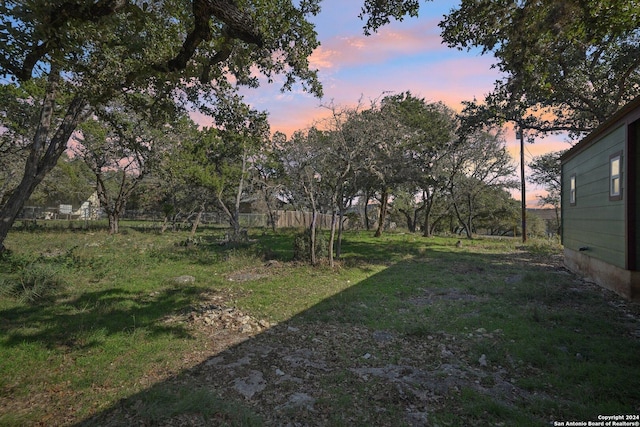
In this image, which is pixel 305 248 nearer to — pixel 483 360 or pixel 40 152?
pixel 40 152

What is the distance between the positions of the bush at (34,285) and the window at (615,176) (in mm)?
12112

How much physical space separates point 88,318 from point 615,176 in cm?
1090

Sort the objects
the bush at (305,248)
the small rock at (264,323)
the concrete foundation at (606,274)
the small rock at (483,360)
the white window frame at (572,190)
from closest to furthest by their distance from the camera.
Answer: the small rock at (483,360), the small rock at (264,323), the concrete foundation at (606,274), the white window frame at (572,190), the bush at (305,248)

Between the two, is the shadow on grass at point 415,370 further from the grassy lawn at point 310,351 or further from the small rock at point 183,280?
the small rock at point 183,280

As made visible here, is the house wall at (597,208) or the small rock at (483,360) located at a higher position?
the house wall at (597,208)

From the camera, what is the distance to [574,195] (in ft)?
33.9

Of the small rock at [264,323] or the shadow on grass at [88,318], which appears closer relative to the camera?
the shadow on grass at [88,318]

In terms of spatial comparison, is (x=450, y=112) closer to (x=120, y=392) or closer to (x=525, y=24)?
(x=525, y=24)

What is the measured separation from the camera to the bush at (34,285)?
6.60 metres

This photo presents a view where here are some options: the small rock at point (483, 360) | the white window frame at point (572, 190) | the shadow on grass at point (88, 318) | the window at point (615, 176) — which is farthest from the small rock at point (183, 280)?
the white window frame at point (572, 190)

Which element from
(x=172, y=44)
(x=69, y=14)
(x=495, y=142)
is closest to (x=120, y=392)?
(x=69, y=14)

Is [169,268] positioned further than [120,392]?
Yes

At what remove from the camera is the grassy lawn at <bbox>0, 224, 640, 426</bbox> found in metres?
3.12

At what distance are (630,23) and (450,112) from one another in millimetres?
20161
